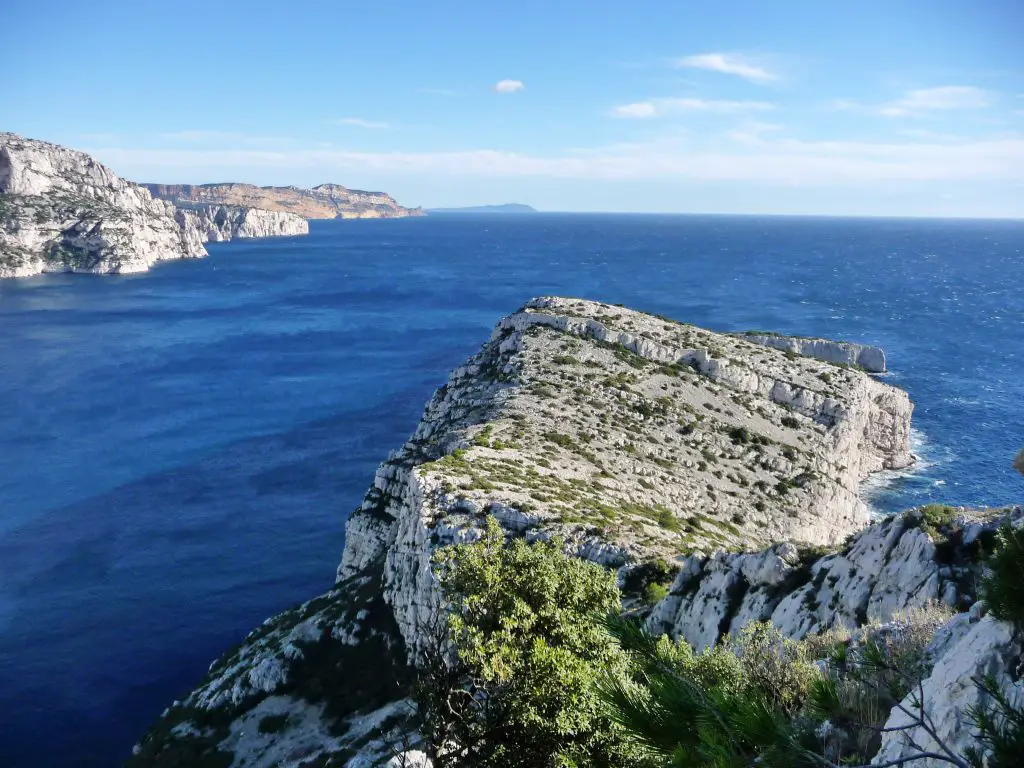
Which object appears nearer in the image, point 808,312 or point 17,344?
point 17,344

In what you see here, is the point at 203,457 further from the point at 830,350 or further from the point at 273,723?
the point at 830,350

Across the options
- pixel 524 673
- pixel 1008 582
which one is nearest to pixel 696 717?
pixel 1008 582

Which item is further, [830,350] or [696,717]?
[830,350]

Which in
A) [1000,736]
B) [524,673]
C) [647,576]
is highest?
[1000,736]

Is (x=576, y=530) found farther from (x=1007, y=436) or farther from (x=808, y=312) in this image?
(x=808, y=312)

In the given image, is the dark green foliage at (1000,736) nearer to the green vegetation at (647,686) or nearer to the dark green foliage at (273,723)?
the green vegetation at (647,686)

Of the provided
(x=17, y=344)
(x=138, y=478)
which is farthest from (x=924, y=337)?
(x=17, y=344)

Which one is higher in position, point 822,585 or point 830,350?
point 830,350

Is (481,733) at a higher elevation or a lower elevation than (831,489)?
higher
